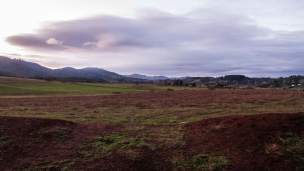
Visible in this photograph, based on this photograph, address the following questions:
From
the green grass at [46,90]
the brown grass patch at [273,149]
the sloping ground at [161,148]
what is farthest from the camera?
the green grass at [46,90]

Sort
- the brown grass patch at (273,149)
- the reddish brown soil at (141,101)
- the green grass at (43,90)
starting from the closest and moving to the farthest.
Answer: the brown grass patch at (273,149)
the reddish brown soil at (141,101)
the green grass at (43,90)

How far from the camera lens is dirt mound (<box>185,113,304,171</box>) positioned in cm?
536

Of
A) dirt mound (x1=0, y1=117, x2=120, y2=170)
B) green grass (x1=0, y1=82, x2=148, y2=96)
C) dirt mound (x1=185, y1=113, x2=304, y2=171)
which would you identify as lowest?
green grass (x1=0, y1=82, x2=148, y2=96)

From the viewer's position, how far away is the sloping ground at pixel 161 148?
5512 mm

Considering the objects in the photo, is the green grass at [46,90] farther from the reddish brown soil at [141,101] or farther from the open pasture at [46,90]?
the reddish brown soil at [141,101]

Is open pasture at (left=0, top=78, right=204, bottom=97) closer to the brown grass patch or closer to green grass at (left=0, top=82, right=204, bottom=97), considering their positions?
green grass at (left=0, top=82, right=204, bottom=97)

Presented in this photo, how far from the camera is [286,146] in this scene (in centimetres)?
613

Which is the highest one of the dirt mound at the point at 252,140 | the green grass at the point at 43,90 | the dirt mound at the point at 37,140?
the dirt mound at the point at 252,140

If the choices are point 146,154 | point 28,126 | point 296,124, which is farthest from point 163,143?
point 28,126

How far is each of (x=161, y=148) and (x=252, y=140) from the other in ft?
12.3

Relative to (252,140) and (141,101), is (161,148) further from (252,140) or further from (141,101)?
(141,101)

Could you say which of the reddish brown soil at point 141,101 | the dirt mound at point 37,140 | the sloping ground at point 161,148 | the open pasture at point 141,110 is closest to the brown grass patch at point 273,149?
the sloping ground at point 161,148

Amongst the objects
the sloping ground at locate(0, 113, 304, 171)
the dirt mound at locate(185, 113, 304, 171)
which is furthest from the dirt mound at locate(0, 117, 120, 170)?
the dirt mound at locate(185, 113, 304, 171)

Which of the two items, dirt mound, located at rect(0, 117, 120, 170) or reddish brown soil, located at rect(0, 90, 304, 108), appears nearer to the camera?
dirt mound, located at rect(0, 117, 120, 170)
